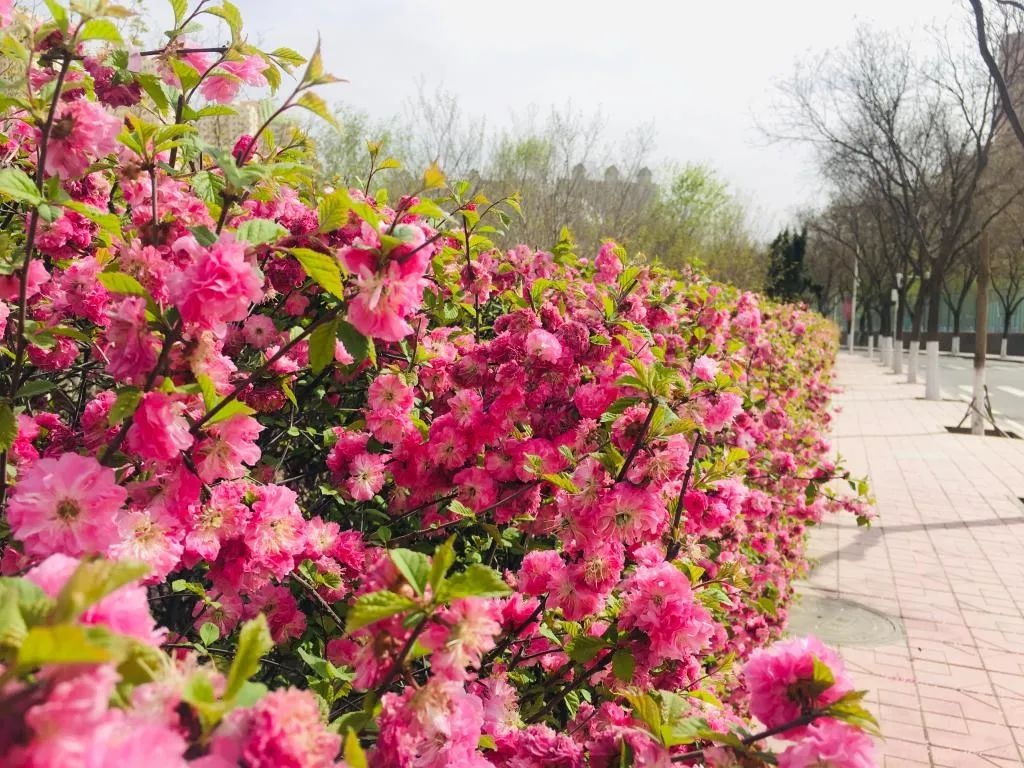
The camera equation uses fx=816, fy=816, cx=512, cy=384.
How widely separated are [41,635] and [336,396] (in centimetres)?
205

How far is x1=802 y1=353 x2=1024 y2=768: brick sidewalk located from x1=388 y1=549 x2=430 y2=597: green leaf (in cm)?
348

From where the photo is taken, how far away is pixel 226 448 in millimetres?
1211

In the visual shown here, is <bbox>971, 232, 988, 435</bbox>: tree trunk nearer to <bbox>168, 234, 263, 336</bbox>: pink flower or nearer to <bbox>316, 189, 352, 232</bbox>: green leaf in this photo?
<bbox>316, 189, 352, 232</bbox>: green leaf

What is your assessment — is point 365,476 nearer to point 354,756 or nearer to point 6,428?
point 6,428

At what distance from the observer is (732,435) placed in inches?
131

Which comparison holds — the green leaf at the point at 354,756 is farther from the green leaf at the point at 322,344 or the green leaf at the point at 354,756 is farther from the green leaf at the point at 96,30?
the green leaf at the point at 96,30

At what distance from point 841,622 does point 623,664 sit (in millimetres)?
4180

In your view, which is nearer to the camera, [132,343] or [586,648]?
[132,343]

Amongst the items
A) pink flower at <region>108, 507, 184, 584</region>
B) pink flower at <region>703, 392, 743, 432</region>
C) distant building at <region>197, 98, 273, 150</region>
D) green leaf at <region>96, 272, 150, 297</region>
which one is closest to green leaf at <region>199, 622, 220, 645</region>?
pink flower at <region>108, 507, 184, 584</region>

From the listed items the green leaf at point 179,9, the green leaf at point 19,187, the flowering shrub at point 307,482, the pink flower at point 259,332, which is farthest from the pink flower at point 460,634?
the green leaf at point 179,9

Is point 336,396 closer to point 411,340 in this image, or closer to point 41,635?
point 411,340

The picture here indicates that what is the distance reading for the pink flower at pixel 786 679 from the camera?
3.42ft

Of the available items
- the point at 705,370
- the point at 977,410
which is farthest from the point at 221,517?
the point at 977,410

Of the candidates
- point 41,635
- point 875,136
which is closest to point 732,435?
point 41,635
